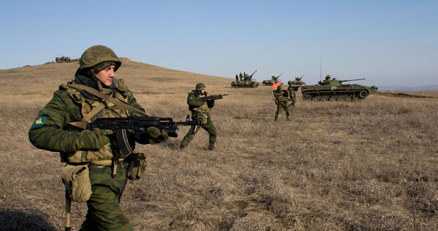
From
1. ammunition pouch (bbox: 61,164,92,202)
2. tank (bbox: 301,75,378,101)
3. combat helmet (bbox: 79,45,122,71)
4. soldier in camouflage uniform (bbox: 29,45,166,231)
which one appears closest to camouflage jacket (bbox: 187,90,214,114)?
soldier in camouflage uniform (bbox: 29,45,166,231)

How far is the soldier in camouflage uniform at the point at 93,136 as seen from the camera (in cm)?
244

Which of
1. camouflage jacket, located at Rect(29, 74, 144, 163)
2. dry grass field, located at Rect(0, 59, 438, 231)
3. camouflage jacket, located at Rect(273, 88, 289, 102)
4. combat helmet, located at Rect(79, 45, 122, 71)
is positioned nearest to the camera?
camouflage jacket, located at Rect(29, 74, 144, 163)

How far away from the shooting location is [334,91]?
2270cm

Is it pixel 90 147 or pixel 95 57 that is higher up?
pixel 95 57

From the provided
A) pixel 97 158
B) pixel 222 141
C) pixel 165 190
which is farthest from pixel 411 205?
pixel 222 141

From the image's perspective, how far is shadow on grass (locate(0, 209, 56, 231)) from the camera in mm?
3881

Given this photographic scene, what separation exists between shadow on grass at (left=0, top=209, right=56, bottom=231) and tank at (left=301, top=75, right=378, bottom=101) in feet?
69.8

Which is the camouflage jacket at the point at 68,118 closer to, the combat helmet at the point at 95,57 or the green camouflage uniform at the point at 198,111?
the combat helmet at the point at 95,57

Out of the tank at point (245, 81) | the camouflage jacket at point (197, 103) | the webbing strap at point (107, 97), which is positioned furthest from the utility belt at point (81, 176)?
the tank at point (245, 81)

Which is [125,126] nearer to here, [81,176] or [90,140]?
[90,140]

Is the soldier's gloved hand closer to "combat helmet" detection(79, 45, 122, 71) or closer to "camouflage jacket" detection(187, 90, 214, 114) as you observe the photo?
"combat helmet" detection(79, 45, 122, 71)

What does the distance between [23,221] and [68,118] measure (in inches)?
84.8

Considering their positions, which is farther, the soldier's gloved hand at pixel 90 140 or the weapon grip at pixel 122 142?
the weapon grip at pixel 122 142

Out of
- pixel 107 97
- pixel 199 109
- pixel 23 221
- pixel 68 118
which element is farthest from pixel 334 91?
pixel 68 118
